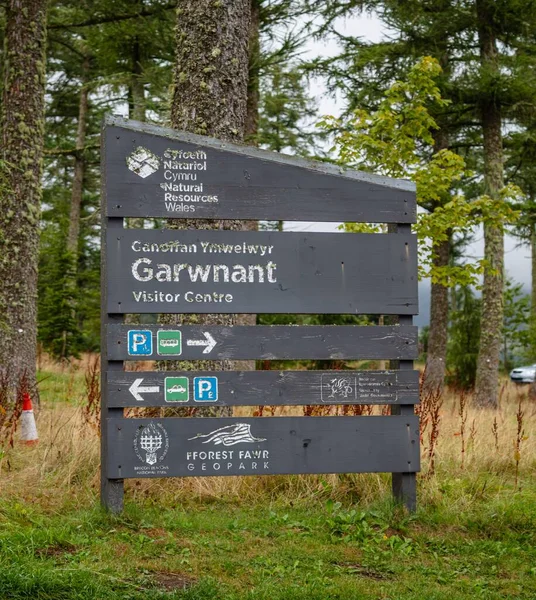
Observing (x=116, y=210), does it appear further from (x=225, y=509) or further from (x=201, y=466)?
(x=225, y=509)

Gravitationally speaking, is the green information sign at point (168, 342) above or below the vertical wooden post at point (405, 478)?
above

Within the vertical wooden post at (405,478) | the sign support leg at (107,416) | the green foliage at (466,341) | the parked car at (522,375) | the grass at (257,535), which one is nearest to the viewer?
the grass at (257,535)

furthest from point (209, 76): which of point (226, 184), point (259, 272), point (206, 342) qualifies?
point (206, 342)

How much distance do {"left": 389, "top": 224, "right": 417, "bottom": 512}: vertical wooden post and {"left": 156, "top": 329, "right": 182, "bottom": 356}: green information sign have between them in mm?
1803

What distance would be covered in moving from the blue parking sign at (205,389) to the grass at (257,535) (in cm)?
89

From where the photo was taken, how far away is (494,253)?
1527 centimetres

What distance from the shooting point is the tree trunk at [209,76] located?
686cm

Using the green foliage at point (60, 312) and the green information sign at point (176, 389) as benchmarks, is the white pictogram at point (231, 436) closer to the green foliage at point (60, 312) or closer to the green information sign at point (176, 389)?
the green information sign at point (176, 389)

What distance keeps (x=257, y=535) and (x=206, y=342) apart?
1475 mm

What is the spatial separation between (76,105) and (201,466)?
2351 cm

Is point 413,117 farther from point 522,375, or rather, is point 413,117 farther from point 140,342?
point 522,375

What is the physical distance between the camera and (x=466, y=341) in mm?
19906

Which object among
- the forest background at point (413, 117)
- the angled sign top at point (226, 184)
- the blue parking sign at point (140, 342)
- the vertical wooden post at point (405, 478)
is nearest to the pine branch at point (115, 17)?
the forest background at point (413, 117)

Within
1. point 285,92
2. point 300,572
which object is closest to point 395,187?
point 300,572
